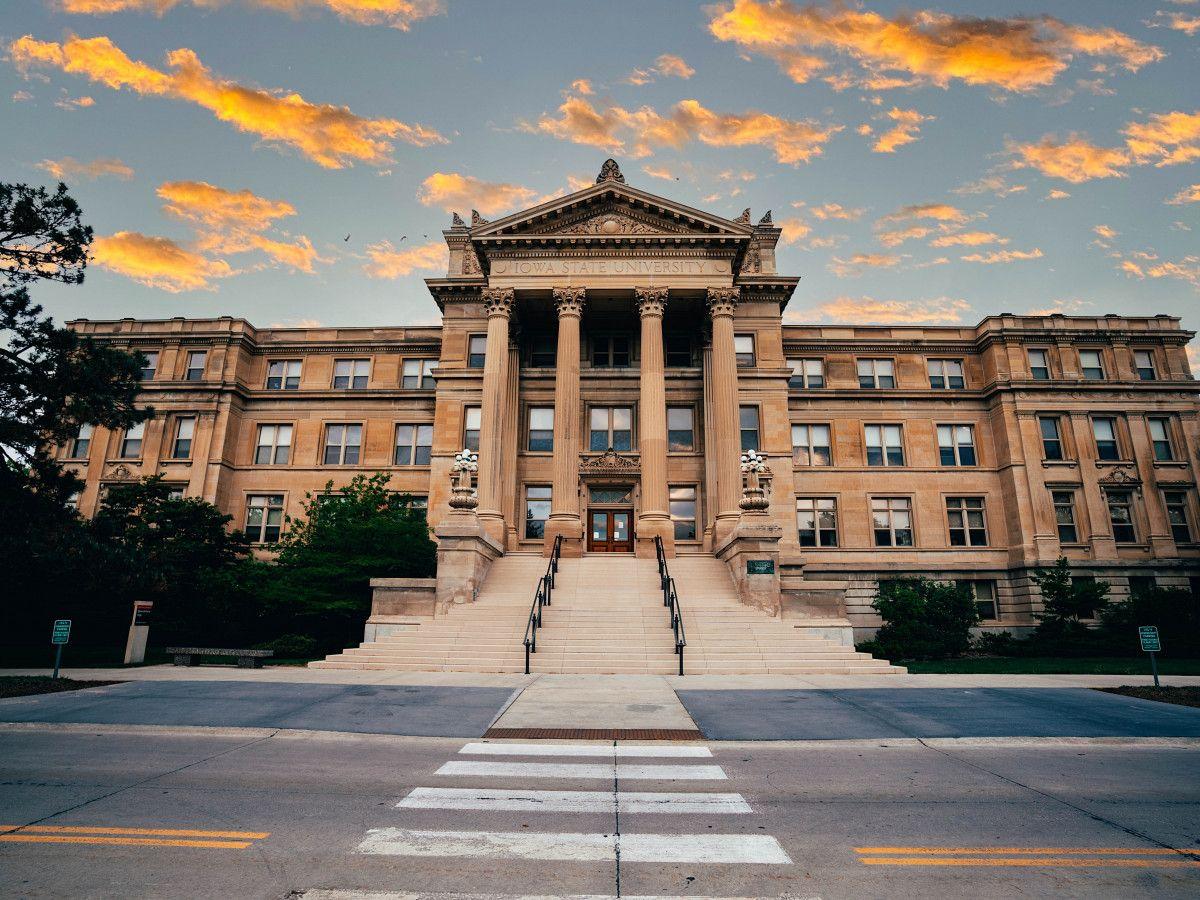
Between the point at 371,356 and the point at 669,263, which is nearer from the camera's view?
the point at 669,263

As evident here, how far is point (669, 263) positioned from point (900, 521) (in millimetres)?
18558

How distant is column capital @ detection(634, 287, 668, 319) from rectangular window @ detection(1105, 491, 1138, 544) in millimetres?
25677

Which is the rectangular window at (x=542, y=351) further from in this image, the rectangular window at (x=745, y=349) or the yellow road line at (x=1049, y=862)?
the yellow road line at (x=1049, y=862)

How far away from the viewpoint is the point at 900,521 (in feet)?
115

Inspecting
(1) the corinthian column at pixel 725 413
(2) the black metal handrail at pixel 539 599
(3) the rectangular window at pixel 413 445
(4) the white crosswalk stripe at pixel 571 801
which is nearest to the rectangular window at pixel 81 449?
(3) the rectangular window at pixel 413 445

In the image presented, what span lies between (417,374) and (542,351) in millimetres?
8086

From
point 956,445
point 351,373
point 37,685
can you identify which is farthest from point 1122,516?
point 37,685

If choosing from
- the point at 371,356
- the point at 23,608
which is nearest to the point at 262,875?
the point at 23,608

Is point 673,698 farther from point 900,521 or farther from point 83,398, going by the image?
point 900,521

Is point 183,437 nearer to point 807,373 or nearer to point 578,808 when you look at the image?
point 807,373

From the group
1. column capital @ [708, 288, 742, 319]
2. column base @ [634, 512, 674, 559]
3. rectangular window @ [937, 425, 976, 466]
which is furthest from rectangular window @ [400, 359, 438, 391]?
rectangular window @ [937, 425, 976, 466]

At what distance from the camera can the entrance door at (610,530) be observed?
104 ft

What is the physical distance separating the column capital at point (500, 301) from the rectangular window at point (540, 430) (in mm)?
5585

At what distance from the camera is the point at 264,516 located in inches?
1415
